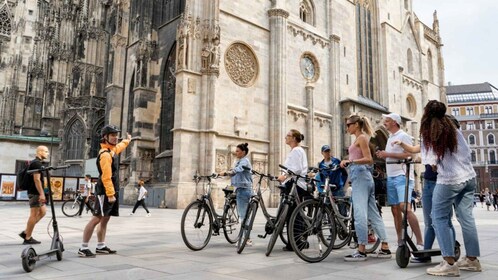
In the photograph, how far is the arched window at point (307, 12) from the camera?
25.6 m

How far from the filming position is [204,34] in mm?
18859

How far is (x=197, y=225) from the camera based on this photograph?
6.27 metres

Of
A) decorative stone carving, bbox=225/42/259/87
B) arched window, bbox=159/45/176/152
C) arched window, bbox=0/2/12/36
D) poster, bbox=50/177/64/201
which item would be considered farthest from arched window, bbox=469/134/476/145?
arched window, bbox=0/2/12/36

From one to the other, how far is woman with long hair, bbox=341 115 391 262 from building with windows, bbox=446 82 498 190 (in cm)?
7963

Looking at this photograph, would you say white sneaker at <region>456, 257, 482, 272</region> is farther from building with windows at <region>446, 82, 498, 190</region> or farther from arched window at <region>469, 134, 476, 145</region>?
arched window at <region>469, 134, 476, 145</region>


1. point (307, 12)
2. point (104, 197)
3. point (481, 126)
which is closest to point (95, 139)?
point (307, 12)

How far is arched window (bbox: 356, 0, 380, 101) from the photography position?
29.7m

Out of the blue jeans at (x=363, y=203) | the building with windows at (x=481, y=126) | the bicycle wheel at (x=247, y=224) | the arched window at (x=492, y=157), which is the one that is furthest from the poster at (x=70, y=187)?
the arched window at (x=492, y=157)

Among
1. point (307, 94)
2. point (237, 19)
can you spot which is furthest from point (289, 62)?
point (237, 19)

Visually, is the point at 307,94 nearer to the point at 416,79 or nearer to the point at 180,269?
the point at 416,79

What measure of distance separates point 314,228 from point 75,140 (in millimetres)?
29970

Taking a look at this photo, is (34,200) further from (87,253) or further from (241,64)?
(241,64)

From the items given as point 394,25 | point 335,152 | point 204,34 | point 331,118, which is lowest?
point 335,152

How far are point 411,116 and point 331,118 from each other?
12669 mm
